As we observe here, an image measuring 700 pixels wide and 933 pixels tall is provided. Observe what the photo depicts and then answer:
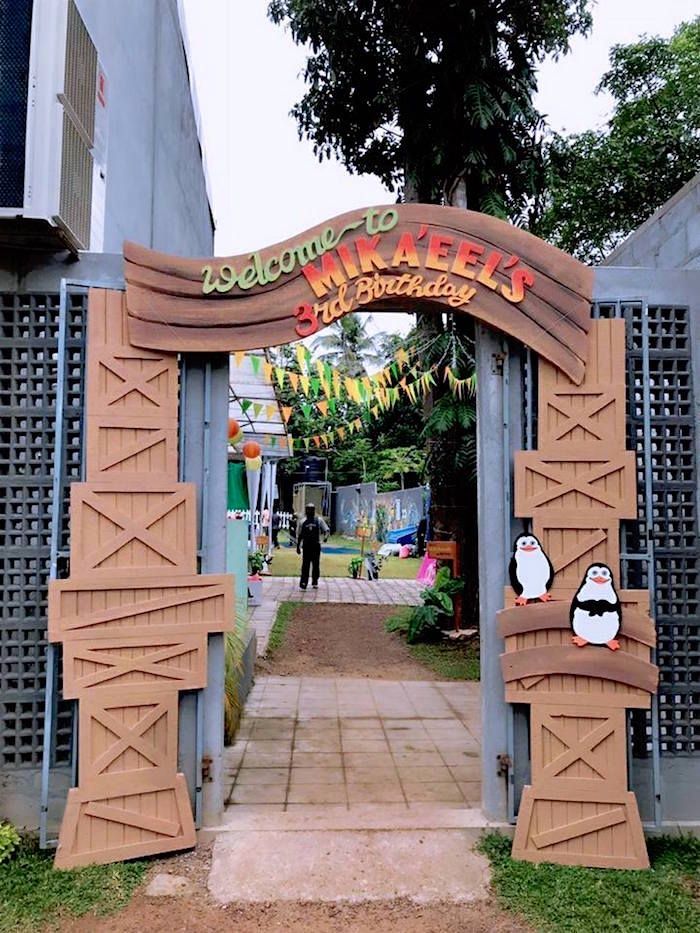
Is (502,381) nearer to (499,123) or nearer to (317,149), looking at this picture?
(499,123)

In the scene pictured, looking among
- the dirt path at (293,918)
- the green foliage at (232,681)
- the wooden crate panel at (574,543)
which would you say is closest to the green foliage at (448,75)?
the wooden crate panel at (574,543)

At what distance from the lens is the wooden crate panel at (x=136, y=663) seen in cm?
315

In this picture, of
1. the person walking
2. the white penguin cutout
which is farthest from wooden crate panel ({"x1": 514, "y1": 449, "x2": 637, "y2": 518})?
the person walking

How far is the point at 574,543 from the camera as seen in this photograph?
3400mm

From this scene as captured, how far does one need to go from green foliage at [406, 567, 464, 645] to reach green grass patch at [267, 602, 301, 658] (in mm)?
1631

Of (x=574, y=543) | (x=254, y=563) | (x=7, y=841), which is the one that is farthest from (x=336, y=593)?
(x=7, y=841)

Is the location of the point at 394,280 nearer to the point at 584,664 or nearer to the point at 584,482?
the point at 584,482

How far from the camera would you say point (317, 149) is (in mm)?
9500

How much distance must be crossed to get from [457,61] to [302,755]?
24.1 ft

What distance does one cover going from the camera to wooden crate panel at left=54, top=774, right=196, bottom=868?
306 cm

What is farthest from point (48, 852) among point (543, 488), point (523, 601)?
point (543, 488)

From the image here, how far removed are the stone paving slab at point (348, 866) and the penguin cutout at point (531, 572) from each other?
125 cm

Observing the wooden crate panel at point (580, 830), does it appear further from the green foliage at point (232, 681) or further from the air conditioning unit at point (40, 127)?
the air conditioning unit at point (40, 127)

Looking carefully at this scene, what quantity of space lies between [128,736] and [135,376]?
1.77m
